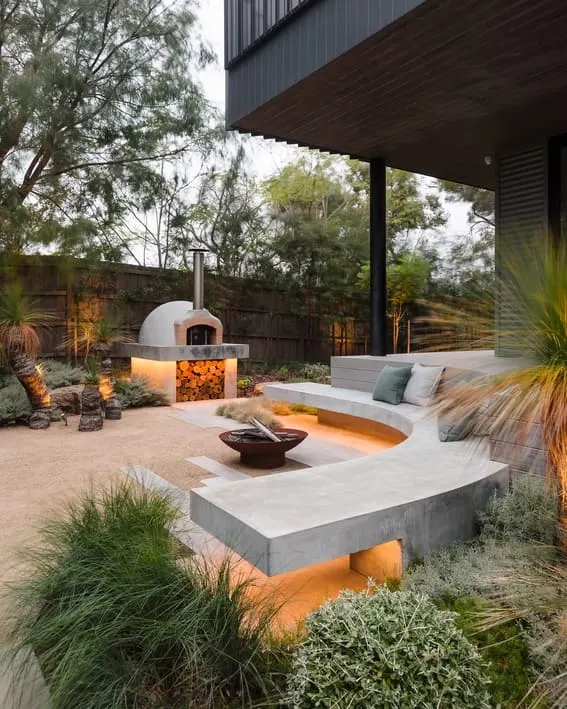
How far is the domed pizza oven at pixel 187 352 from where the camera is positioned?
8.72m

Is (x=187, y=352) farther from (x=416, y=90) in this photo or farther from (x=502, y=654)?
(x=502, y=654)

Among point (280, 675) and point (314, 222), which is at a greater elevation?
point (314, 222)

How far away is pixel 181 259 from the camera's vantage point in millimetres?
10836

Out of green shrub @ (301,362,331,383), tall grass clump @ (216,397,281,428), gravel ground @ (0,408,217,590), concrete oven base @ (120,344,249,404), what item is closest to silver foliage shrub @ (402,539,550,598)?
gravel ground @ (0,408,217,590)

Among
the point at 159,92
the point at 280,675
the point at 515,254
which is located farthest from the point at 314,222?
the point at 280,675

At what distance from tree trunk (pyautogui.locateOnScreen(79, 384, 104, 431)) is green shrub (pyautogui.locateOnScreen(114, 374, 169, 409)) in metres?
1.33

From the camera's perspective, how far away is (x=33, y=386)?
6.73 metres

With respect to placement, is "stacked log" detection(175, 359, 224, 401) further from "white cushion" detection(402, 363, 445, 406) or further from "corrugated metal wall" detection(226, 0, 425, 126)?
"corrugated metal wall" detection(226, 0, 425, 126)

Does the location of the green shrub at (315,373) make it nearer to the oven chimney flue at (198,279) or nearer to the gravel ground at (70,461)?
the oven chimney flue at (198,279)

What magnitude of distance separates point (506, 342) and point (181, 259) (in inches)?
367

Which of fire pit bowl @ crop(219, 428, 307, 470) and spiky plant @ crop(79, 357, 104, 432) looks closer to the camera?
fire pit bowl @ crop(219, 428, 307, 470)

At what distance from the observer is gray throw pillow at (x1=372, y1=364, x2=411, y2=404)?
533 cm

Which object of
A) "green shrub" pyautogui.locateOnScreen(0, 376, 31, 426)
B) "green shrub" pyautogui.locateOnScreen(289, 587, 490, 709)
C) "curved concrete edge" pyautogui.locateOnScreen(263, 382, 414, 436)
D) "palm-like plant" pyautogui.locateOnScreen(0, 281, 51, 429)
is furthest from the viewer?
"green shrub" pyautogui.locateOnScreen(0, 376, 31, 426)

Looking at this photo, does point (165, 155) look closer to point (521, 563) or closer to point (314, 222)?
point (314, 222)
